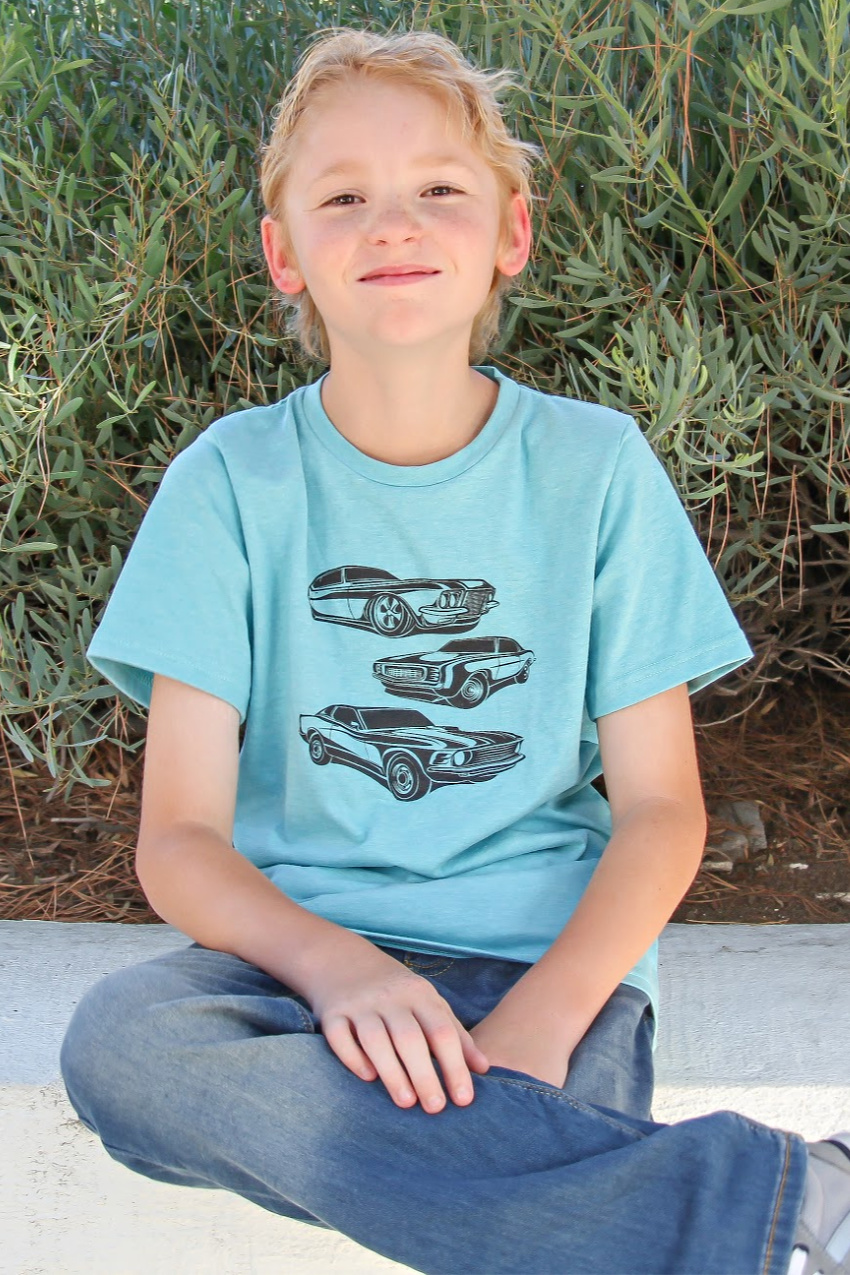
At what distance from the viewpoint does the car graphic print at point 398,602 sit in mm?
1815

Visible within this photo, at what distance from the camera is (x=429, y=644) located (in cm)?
180

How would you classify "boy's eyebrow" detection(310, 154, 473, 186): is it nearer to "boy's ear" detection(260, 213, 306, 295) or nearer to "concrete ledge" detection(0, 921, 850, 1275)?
"boy's ear" detection(260, 213, 306, 295)

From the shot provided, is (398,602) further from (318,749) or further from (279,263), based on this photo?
(279,263)

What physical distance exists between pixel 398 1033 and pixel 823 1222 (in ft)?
1.47

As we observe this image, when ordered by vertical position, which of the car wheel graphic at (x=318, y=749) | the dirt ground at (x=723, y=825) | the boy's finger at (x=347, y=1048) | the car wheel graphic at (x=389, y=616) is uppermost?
the car wheel graphic at (x=389, y=616)

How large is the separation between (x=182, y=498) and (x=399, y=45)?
714 millimetres

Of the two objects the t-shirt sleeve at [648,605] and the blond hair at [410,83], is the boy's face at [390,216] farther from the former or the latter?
the t-shirt sleeve at [648,605]

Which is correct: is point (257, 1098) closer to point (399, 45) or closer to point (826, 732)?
point (399, 45)

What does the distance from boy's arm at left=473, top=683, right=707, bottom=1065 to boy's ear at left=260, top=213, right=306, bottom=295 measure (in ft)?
2.58

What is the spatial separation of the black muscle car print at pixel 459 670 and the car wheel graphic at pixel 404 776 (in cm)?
8

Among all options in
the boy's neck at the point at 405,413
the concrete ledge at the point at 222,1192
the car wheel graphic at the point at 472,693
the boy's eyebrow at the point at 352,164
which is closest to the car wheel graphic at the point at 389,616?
the car wheel graphic at the point at 472,693

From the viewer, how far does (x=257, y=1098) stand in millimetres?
1413

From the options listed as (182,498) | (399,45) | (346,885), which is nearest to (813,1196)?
(346,885)

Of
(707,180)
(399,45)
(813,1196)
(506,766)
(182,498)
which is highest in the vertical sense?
(399,45)
